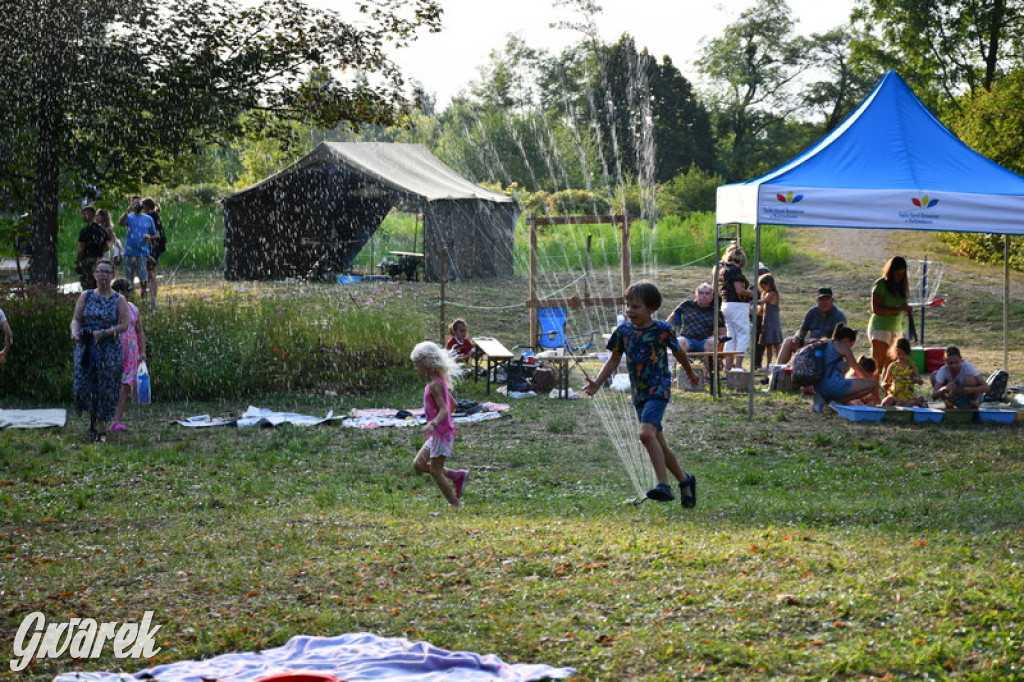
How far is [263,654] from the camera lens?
5309mm

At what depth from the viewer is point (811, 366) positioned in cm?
1383

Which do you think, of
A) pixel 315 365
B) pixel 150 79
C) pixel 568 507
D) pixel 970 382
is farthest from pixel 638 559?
pixel 150 79

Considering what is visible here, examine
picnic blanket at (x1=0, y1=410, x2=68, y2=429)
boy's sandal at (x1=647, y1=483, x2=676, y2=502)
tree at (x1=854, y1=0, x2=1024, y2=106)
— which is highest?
tree at (x1=854, y1=0, x2=1024, y2=106)

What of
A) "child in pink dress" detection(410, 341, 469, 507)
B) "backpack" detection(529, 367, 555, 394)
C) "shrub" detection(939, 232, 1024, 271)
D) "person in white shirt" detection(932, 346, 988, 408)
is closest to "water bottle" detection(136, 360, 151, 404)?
"backpack" detection(529, 367, 555, 394)

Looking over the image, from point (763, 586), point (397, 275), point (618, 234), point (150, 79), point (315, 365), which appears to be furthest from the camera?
point (618, 234)

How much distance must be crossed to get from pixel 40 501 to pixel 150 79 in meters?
11.1

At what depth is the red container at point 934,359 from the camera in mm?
16141

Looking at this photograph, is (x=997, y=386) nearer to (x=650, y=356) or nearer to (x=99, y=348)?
(x=650, y=356)

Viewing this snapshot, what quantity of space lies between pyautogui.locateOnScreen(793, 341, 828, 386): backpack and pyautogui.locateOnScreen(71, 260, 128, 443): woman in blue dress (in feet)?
24.9

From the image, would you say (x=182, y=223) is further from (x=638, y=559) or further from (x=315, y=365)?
(x=638, y=559)

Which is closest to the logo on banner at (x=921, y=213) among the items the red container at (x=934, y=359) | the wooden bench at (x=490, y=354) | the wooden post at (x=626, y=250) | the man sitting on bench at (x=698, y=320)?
the man sitting on bench at (x=698, y=320)

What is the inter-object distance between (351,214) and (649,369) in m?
24.7

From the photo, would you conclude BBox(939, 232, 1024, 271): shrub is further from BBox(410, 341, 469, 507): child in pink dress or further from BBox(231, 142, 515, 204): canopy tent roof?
BBox(410, 341, 469, 507): child in pink dress

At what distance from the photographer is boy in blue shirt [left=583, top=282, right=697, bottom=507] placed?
321 inches
